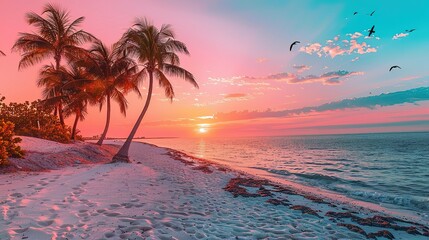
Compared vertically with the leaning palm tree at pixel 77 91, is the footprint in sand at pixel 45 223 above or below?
below

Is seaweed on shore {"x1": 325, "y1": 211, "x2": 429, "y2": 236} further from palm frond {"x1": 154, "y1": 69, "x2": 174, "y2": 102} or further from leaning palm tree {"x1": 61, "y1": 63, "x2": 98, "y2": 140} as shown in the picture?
leaning palm tree {"x1": 61, "y1": 63, "x2": 98, "y2": 140}

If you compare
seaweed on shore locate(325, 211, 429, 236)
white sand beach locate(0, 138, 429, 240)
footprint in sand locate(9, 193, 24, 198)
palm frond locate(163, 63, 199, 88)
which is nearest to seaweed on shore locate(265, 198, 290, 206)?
white sand beach locate(0, 138, 429, 240)

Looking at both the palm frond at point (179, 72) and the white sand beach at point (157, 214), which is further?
the palm frond at point (179, 72)

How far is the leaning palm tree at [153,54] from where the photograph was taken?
1745 cm

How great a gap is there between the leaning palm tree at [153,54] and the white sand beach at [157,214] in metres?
8.64

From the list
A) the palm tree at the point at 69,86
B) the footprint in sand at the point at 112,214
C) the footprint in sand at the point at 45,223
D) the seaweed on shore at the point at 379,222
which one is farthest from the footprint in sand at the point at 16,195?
the palm tree at the point at 69,86

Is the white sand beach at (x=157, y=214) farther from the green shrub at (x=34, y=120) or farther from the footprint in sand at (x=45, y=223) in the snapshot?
the green shrub at (x=34, y=120)

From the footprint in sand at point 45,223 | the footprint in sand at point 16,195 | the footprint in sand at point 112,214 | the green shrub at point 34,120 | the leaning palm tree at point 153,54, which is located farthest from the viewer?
the green shrub at point 34,120

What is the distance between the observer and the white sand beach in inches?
191

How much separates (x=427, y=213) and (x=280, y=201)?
21.5 ft

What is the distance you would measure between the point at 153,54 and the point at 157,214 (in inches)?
551

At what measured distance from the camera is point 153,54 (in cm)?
1772

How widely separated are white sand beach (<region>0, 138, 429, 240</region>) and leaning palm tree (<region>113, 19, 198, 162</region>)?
28.3 feet

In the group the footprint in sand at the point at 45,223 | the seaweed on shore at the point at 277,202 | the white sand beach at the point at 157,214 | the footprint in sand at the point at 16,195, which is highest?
the footprint in sand at the point at 16,195
